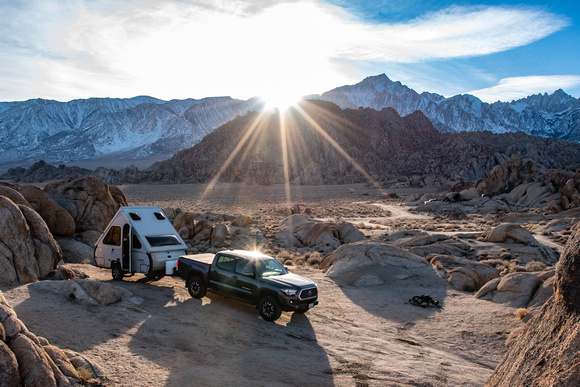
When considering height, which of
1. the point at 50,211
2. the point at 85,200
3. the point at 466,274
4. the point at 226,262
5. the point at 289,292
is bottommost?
the point at 466,274

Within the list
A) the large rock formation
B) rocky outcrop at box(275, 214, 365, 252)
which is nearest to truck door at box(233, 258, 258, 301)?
the large rock formation

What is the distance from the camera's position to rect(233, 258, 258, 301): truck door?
34.2 feet

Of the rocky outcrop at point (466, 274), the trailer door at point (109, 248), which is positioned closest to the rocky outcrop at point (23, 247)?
the trailer door at point (109, 248)

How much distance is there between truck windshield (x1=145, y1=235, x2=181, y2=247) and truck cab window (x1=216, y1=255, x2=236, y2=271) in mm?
2565

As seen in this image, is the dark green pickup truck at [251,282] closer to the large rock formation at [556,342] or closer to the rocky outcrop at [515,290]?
the large rock formation at [556,342]

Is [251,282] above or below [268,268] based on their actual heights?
below

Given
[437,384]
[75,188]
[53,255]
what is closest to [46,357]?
[437,384]

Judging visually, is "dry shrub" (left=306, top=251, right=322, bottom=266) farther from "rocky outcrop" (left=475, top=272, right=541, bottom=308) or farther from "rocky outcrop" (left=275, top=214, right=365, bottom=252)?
"rocky outcrop" (left=475, top=272, right=541, bottom=308)

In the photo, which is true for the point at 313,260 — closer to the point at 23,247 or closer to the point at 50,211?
the point at 50,211

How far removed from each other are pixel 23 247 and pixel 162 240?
151 inches

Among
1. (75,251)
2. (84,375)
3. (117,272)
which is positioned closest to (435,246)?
(117,272)

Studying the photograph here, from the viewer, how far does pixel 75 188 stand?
20.5 metres

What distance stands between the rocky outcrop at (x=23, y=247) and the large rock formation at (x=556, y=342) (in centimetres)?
1093

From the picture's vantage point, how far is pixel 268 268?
35.7 ft
